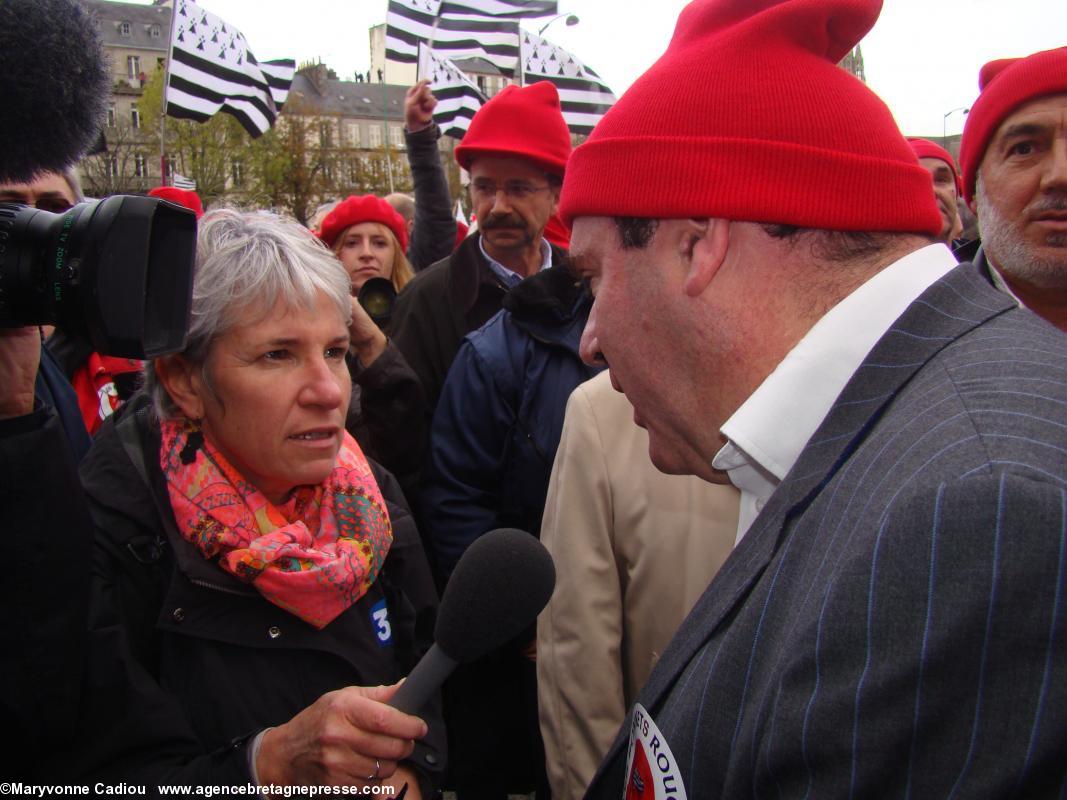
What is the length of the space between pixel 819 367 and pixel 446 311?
2602 millimetres

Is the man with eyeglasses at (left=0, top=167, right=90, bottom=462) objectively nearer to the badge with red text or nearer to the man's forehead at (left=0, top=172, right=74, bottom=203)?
the man's forehead at (left=0, top=172, right=74, bottom=203)

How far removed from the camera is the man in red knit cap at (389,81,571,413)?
3.55 m

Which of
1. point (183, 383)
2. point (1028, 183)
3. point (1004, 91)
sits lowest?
point (183, 383)

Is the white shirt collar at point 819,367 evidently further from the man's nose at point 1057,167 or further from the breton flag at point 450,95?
the breton flag at point 450,95

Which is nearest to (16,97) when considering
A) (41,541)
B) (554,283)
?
(41,541)

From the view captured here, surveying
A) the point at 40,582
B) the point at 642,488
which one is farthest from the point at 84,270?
the point at 642,488

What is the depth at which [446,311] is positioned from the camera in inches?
142

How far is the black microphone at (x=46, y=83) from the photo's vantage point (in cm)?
121

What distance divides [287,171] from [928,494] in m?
42.5

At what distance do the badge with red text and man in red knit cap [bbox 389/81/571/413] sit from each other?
2.45 metres

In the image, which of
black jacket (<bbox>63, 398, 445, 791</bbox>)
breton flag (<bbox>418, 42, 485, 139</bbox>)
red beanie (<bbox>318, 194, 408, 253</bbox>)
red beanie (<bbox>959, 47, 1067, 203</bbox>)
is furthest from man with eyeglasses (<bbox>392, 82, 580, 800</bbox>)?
breton flag (<bbox>418, 42, 485, 139</bbox>)

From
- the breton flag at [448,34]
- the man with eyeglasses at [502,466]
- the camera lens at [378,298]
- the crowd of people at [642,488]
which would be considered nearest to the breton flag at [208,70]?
the breton flag at [448,34]

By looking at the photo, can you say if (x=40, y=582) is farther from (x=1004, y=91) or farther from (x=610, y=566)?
(x=1004, y=91)

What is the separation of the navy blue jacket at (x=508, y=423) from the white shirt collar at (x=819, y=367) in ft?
5.34
